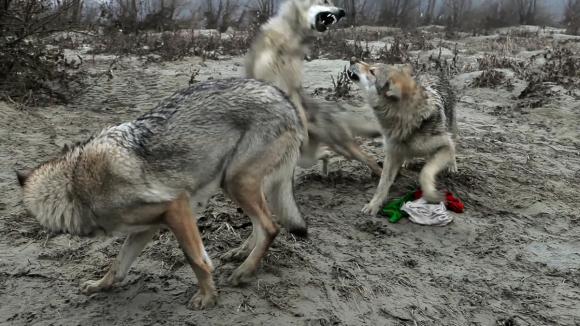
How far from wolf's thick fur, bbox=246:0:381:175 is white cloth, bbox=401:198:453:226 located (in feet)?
3.00

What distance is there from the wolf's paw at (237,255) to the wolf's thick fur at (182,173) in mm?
192

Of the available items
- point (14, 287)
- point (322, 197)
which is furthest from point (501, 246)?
point (14, 287)

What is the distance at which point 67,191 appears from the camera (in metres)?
3.70

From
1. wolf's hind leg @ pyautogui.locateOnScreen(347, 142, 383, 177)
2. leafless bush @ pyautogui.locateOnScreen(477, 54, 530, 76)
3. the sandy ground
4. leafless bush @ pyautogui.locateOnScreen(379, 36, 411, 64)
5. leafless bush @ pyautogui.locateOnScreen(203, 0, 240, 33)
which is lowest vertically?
the sandy ground

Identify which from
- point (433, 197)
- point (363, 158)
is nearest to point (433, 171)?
point (433, 197)

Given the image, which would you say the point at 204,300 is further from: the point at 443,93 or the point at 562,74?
the point at 562,74

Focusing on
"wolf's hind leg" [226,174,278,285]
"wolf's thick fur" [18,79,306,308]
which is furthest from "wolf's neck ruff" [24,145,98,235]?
"wolf's hind leg" [226,174,278,285]

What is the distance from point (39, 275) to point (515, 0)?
32.0m

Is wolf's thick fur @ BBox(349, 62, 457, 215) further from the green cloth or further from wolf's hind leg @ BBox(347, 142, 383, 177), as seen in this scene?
wolf's hind leg @ BBox(347, 142, 383, 177)

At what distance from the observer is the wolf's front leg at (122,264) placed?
4.03 m

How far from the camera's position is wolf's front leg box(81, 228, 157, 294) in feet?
13.2

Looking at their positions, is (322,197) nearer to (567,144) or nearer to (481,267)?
(481,267)

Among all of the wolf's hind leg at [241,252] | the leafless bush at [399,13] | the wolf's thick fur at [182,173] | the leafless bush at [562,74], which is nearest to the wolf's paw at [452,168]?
the wolf's thick fur at [182,173]

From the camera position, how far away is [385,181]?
5.82 m
